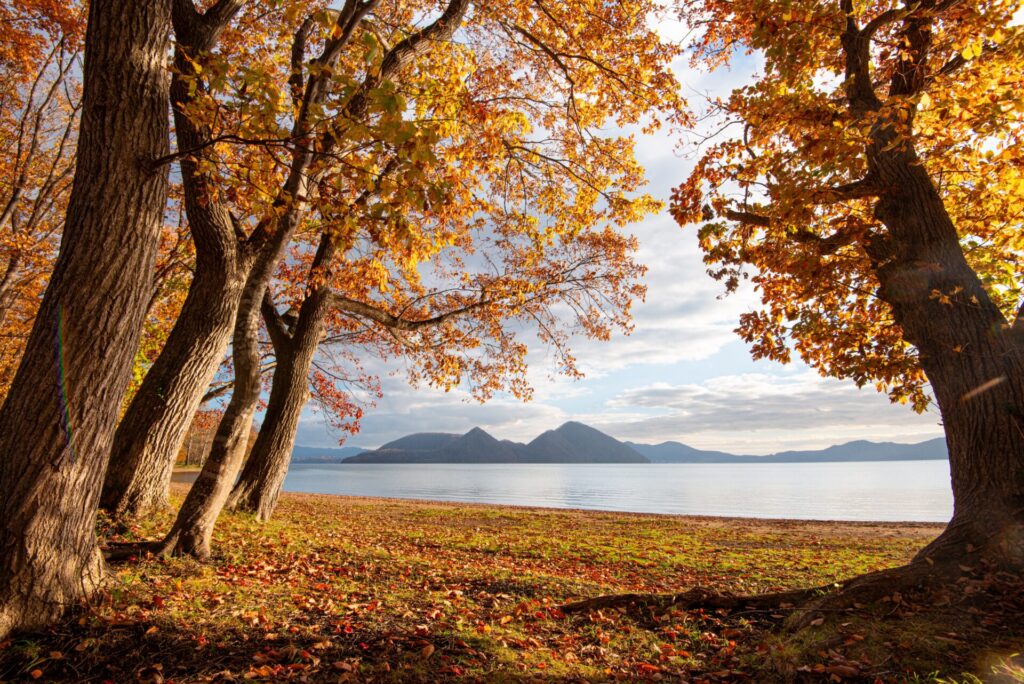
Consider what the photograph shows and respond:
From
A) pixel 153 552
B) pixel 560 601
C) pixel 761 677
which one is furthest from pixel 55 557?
pixel 761 677

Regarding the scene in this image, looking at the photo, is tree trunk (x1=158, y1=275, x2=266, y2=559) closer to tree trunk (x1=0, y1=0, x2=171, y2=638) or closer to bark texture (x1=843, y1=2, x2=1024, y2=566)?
tree trunk (x1=0, y1=0, x2=171, y2=638)

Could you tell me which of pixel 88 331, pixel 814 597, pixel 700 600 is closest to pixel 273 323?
pixel 88 331

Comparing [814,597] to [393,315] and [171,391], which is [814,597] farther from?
[393,315]

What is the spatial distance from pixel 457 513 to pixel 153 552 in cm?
1536

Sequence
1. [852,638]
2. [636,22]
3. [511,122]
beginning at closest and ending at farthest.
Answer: [852,638] → [636,22] → [511,122]

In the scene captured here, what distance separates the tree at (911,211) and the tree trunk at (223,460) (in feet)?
20.3

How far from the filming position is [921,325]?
235 inches

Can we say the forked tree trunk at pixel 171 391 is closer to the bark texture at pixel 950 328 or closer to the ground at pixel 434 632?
the ground at pixel 434 632

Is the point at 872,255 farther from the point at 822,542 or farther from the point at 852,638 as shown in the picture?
the point at 822,542

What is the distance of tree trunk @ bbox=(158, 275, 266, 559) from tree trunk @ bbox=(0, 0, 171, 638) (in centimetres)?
166

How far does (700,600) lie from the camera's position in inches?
223

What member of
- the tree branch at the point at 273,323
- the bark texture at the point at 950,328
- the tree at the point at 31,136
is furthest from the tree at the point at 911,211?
the tree at the point at 31,136

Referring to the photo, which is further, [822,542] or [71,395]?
[822,542]

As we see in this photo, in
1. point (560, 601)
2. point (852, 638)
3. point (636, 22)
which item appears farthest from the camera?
point (636, 22)
